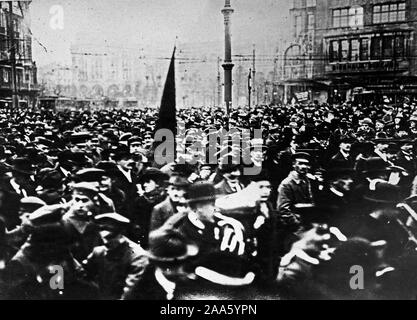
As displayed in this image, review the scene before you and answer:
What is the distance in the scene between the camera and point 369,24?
14.0ft

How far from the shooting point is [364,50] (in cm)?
424

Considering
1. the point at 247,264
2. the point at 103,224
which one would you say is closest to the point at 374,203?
the point at 247,264

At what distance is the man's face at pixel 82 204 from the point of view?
3.49 meters

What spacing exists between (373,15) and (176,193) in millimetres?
2838

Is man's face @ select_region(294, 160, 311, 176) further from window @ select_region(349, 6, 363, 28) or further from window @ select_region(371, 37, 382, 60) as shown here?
window @ select_region(349, 6, 363, 28)

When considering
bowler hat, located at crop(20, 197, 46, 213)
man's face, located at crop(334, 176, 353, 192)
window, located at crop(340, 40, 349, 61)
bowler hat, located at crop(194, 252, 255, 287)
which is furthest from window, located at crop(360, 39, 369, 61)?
bowler hat, located at crop(20, 197, 46, 213)

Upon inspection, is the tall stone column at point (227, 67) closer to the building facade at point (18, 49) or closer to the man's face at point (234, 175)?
the man's face at point (234, 175)

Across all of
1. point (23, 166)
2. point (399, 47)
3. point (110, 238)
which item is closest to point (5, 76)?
point (23, 166)

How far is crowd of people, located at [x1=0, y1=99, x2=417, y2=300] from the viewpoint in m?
3.37

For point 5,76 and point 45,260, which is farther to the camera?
point 5,76

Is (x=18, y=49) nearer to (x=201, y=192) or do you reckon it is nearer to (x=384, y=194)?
(x=201, y=192)

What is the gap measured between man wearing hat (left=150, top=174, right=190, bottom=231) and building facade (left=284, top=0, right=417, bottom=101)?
1.79 m

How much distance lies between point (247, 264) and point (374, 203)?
126cm
